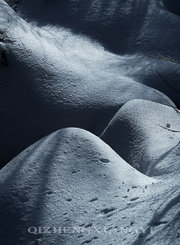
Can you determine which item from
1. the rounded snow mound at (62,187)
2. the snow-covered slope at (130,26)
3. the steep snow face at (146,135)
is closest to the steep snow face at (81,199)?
the rounded snow mound at (62,187)

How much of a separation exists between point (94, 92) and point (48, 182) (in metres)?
1.04

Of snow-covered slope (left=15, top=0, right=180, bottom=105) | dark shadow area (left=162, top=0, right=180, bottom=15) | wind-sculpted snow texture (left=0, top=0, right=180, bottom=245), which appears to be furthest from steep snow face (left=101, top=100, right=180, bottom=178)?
dark shadow area (left=162, top=0, right=180, bottom=15)

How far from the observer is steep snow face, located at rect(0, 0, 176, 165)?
6.25ft

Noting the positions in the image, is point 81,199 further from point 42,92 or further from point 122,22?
point 122,22

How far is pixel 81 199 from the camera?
110cm

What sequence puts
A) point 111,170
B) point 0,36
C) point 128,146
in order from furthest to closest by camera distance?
point 0,36
point 128,146
point 111,170

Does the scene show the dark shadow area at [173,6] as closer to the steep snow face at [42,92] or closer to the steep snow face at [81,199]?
the steep snow face at [42,92]

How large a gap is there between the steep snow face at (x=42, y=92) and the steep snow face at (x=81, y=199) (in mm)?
579

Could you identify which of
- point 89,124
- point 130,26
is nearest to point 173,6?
point 130,26

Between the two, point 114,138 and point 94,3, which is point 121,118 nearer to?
point 114,138

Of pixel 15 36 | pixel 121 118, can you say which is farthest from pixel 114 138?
pixel 15 36

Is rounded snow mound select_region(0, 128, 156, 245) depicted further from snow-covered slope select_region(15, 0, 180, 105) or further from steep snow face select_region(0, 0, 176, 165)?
snow-covered slope select_region(15, 0, 180, 105)

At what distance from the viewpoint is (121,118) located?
1858 millimetres

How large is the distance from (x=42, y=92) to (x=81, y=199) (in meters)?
1.01
